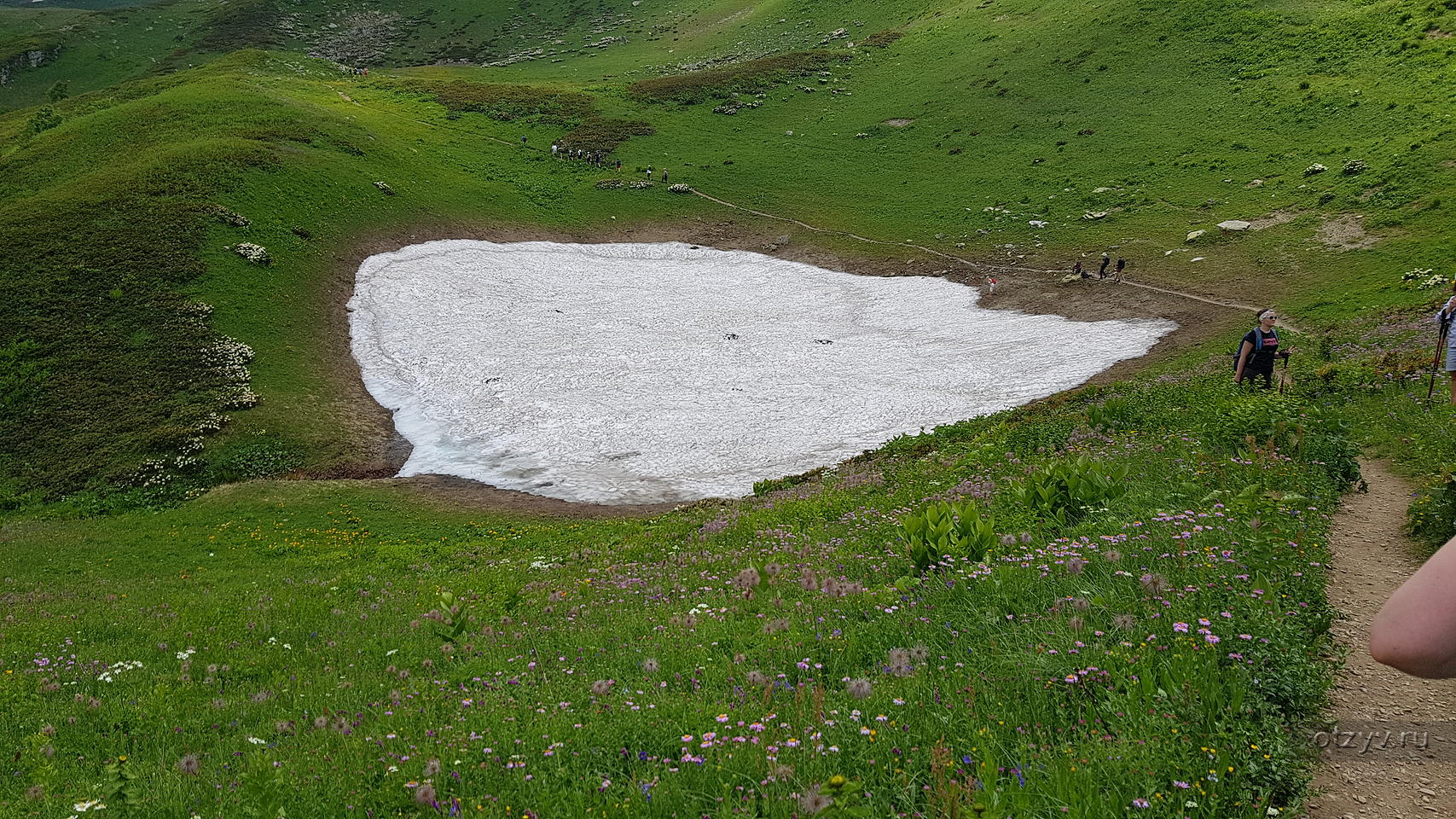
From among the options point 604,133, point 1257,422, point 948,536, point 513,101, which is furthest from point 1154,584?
point 513,101

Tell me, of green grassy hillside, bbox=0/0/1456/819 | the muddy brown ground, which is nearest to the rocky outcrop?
green grassy hillside, bbox=0/0/1456/819

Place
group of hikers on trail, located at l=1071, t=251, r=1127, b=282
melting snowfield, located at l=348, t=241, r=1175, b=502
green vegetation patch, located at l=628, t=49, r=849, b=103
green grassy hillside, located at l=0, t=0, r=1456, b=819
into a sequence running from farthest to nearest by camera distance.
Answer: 1. green vegetation patch, located at l=628, t=49, r=849, b=103
2. group of hikers on trail, located at l=1071, t=251, r=1127, b=282
3. melting snowfield, located at l=348, t=241, r=1175, b=502
4. green grassy hillside, located at l=0, t=0, r=1456, b=819

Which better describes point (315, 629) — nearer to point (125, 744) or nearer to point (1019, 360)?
point (125, 744)

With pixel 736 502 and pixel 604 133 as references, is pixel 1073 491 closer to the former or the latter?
pixel 736 502

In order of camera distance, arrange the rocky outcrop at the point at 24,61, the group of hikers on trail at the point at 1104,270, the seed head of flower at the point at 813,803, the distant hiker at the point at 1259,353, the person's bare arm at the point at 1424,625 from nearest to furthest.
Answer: the person's bare arm at the point at 1424,625 → the seed head of flower at the point at 813,803 → the distant hiker at the point at 1259,353 → the group of hikers on trail at the point at 1104,270 → the rocky outcrop at the point at 24,61

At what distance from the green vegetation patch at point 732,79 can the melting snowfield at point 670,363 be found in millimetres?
45618

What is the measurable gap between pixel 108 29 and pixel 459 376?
606 ft

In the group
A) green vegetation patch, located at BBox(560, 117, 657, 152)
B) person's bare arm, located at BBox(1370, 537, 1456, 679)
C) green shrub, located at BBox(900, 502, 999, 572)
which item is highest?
green vegetation patch, located at BBox(560, 117, 657, 152)

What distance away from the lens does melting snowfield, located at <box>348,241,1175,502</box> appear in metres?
31.1

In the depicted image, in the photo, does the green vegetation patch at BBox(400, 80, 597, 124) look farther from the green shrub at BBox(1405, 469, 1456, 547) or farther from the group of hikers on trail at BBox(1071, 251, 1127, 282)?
the green shrub at BBox(1405, 469, 1456, 547)

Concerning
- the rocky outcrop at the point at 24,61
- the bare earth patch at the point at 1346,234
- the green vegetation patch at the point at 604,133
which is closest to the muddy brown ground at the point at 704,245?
the bare earth patch at the point at 1346,234

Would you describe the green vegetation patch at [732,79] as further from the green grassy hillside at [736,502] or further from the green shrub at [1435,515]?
the green shrub at [1435,515]

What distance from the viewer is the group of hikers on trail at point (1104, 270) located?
150 feet

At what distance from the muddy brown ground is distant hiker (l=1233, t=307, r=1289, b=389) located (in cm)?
1538
